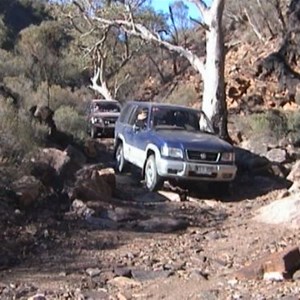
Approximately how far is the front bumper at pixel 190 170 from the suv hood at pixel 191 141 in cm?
31

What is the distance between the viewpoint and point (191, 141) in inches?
573

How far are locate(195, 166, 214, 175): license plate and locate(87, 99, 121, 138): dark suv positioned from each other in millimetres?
13282

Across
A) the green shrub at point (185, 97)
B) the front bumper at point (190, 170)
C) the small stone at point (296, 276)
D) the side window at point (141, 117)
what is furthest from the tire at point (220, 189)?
the green shrub at point (185, 97)

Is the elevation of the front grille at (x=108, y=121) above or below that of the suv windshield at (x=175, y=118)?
below

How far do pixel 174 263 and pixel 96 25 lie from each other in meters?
Answer: 21.3

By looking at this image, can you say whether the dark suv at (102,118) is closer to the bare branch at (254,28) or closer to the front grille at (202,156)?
the front grille at (202,156)

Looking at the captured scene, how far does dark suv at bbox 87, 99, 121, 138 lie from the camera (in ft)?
94.1

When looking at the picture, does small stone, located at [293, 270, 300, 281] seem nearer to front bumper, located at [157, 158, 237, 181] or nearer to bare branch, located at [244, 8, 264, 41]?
front bumper, located at [157, 158, 237, 181]

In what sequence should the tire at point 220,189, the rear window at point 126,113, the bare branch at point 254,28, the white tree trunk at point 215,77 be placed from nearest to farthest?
the tire at point 220,189, the rear window at point 126,113, the white tree trunk at point 215,77, the bare branch at point 254,28

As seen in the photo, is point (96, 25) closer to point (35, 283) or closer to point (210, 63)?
point (210, 63)

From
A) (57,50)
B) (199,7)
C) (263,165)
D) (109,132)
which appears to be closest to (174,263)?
(263,165)

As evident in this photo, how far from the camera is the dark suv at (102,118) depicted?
28689mm

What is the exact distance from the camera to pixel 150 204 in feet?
43.3

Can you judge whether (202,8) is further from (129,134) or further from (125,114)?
(129,134)
